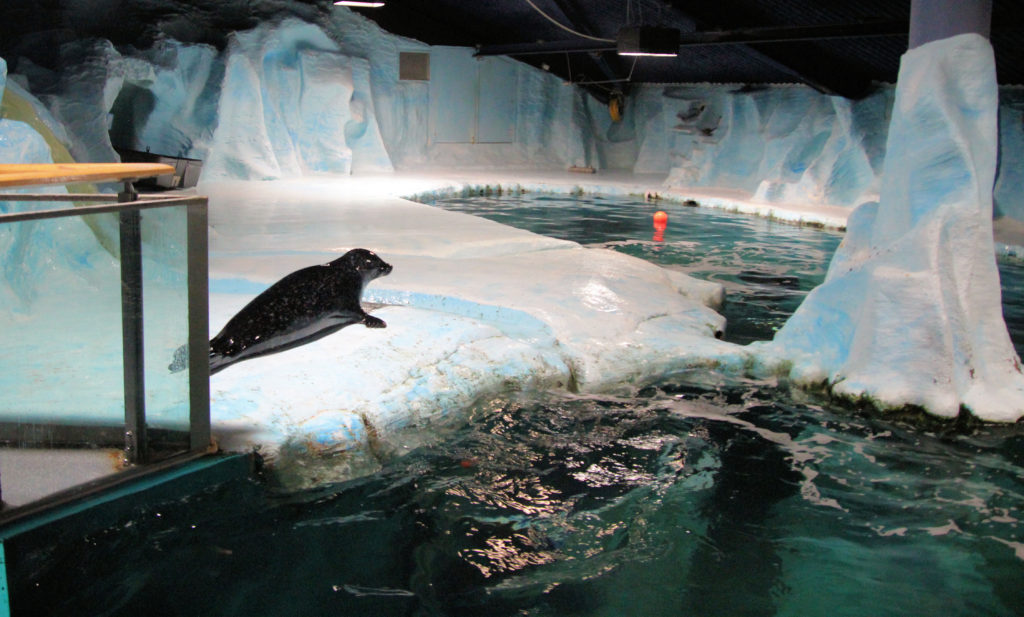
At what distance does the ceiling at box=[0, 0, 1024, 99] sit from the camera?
416 inches

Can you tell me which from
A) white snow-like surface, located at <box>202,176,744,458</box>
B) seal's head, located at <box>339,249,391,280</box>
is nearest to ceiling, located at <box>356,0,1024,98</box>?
white snow-like surface, located at <box>202,176,744,458</box>

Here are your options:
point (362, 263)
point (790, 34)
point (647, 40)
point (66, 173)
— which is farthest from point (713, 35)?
point (66, 173)

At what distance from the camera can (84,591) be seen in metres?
2.88

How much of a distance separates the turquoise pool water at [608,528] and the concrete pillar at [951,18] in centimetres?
223

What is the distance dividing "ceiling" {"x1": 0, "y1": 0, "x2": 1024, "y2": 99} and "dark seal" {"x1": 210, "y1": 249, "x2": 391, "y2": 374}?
7210 mm

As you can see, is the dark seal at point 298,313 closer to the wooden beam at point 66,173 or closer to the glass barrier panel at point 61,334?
the glass barrier panel at point 61,334

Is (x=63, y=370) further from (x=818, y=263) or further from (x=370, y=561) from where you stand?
(x=818, y=263)

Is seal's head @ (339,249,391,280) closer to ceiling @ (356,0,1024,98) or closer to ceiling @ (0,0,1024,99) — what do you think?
ceiling @ (0,0,1024,99)

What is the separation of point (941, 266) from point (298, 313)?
358 centimetres

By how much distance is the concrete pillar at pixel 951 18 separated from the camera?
15.6 ft

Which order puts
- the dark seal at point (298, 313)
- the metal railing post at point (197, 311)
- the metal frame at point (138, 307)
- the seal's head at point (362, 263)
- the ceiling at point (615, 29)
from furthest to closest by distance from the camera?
the ceiling at point (615, 29)
the seal's head at point (362, 263)
the dark seal at point (298, 313)
the metal railing post at point (197, 311)
the metal frame at point (138, 307)

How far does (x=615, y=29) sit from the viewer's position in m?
16.7

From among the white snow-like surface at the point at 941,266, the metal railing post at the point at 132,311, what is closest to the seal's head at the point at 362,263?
the metal railing post at the point at 132,311

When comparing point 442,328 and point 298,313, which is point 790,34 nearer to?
point 442,328
